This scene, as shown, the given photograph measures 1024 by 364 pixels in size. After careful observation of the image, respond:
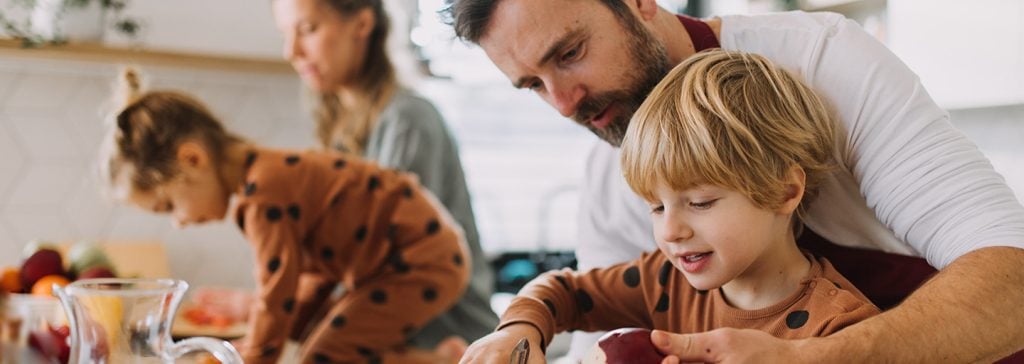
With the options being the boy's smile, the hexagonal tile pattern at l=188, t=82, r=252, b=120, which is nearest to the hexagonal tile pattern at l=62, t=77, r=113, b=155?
the hexagonal tile pattern at l=188, t=82, r=252, b=120

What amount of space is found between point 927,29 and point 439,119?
1.18m

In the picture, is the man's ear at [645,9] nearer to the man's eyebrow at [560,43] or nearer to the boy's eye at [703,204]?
the man's eyebrow at [560,43]

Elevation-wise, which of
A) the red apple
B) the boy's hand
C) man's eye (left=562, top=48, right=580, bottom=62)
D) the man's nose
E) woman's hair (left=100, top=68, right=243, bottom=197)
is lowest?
the red apple

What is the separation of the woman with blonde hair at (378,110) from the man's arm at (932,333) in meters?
1.48

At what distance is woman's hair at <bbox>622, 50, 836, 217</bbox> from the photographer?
2.98ft

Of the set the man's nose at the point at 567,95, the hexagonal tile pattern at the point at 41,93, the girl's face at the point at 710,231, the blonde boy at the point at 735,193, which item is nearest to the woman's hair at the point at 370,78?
the hexagonal tile pattern at the point at 41,93

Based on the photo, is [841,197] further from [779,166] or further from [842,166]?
[779,166]

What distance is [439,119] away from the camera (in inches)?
94.8

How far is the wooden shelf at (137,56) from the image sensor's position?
240 centimetres

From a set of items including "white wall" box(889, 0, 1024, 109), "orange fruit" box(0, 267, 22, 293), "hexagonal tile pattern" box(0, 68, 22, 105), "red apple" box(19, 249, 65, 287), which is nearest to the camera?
"orange fruit" box(0, 267, 22, 293)

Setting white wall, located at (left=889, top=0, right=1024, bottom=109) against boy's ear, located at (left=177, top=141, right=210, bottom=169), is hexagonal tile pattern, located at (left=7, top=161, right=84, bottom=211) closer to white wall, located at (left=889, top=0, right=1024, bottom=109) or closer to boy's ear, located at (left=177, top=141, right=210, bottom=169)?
boy's ear, located at (left=177, top=141, right=210, bottom=169)

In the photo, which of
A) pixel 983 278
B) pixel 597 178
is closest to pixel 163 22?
pixel 597 178

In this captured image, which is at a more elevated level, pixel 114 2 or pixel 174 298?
pixel 174 298

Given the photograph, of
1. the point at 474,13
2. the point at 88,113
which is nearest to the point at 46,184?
the point at 88,113
